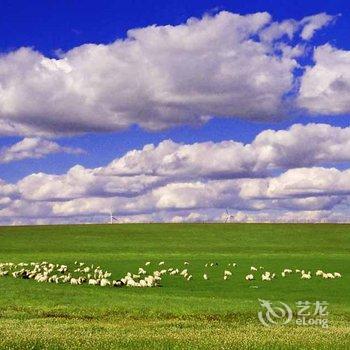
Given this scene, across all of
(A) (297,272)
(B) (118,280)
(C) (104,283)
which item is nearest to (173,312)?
(C) (104,283)

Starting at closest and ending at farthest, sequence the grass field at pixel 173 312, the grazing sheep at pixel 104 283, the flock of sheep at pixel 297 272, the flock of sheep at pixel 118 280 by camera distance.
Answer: the grass field at pixel 173 312, the grazing sheep at pixel 104 283, the flock of sheep at pixel 118 280, the flock of sheep at pixel 297 272

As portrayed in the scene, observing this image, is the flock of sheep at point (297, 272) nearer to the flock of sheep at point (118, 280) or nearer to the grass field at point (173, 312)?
the flock of sheep at point (118, 280)

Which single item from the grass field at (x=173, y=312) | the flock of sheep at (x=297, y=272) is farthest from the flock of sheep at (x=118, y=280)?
the grass field at (x=173, y=312)

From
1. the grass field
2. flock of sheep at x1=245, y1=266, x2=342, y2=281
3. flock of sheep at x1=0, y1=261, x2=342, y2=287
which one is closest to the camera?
the grass field

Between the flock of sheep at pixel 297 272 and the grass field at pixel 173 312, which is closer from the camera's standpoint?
the grass field at pixel 173 312

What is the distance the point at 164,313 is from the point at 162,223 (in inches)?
3900

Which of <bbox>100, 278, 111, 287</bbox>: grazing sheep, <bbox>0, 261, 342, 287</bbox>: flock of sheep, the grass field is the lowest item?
the grass field

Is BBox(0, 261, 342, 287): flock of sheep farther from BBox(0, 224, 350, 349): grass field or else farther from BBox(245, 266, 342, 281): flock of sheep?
BBox(0, 224, 350, 349): grass field

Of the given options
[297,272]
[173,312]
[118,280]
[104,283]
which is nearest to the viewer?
[173,312]

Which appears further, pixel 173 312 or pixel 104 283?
pixel 104 283

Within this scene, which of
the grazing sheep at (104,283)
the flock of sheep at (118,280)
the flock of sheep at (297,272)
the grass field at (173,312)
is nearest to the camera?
the grass field at (173,312)

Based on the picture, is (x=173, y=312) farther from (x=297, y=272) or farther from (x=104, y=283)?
(x=297, y=272)

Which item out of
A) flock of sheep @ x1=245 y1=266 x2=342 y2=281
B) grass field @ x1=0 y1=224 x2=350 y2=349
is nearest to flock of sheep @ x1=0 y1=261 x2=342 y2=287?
flock of sheep @ x1=245 y1=266 x2=342 y2=281

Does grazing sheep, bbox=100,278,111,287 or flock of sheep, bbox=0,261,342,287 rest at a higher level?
flock of sheep, bbox=0,261,342,287
